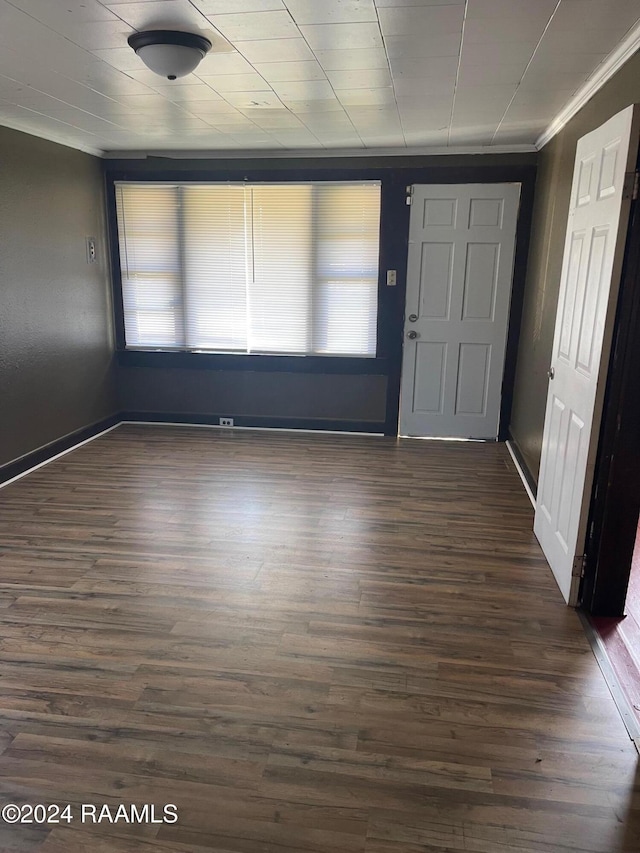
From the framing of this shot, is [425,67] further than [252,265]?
No

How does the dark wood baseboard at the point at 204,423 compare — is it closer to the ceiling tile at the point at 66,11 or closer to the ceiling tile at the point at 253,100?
the ceiling tile at the point at 253,100

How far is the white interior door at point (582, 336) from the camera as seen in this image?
7.80 ft

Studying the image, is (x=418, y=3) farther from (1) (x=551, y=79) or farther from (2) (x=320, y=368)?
(2) (x=320, y=368)

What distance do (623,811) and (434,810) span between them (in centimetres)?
54

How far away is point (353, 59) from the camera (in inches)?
106

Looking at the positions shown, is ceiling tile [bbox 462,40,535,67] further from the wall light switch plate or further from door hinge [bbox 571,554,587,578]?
the wall light switch plate

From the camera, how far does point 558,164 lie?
397 cm

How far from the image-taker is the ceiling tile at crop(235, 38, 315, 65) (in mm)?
2506

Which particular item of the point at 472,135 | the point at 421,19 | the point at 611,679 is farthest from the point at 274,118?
the point at 611,679

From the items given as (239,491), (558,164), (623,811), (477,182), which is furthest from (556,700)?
(477,182)

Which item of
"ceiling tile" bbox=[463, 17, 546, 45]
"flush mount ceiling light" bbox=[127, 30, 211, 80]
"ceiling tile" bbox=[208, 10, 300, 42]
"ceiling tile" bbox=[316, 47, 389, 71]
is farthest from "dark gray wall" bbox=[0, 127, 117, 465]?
"ceiling tile" bbox=[463, 17, 546, 45]

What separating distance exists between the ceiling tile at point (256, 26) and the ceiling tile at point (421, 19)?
0.37m

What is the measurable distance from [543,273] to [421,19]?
92.7 inches

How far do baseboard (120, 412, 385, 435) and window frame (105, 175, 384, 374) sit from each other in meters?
0.47
